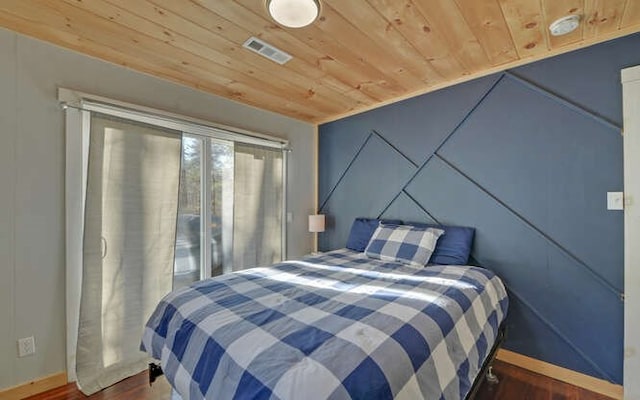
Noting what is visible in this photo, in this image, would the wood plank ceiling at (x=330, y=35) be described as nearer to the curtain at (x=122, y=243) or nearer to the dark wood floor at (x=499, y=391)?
the curtain at (x=122, y=243)

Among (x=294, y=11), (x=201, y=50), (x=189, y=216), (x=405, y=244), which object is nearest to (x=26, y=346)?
(x=189, y=216)

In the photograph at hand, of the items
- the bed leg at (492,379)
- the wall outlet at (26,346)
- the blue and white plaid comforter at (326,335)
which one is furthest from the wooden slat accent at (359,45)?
the wall outlet at (26,346)

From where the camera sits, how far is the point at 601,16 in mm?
1673

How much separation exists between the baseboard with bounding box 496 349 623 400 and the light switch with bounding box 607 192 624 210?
1.15 meters

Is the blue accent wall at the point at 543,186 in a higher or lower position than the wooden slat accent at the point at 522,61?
lower

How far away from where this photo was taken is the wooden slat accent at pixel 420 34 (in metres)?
A: 1.56

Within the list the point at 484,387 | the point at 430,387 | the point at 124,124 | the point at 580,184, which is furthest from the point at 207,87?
the point at 484,387

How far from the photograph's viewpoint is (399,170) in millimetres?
2947

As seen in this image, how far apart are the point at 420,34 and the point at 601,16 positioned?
1.04m

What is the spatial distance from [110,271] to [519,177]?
3.24 meters

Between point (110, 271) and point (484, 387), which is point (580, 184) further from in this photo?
point (110, 271)

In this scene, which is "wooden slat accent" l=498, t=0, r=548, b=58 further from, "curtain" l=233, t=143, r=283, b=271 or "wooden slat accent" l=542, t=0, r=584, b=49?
"curtain" l=233, t=143, r=283, b=271

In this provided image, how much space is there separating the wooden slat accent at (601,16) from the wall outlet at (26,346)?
155 inches

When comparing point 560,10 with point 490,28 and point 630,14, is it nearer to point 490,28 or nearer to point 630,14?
point 490,28
